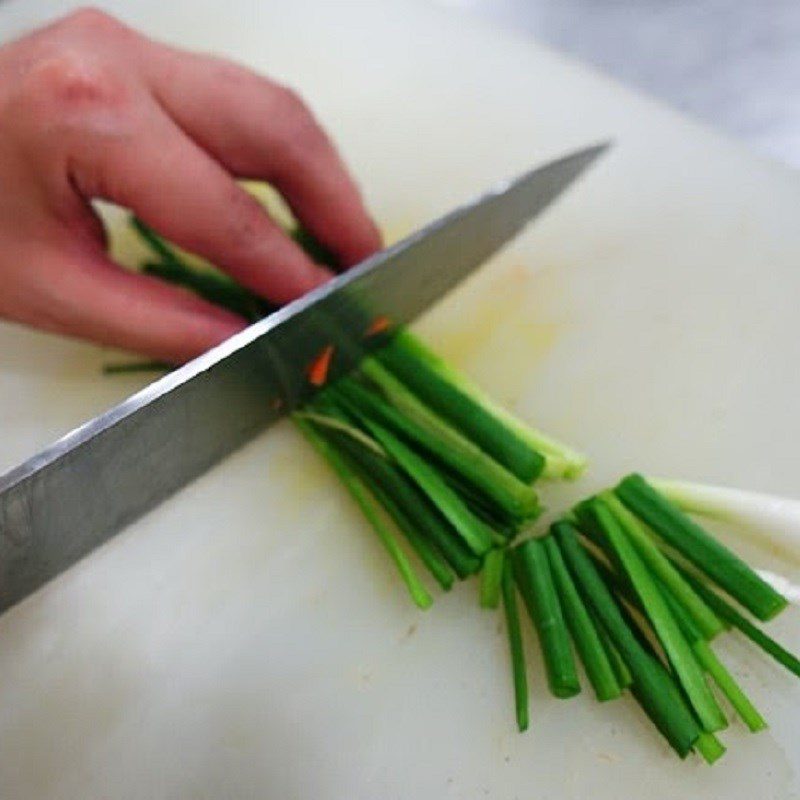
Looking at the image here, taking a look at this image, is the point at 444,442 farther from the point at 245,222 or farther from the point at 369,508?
the point at 245,222

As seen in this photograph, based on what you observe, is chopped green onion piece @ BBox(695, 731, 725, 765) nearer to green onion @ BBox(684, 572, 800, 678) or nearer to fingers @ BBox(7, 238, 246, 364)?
green onion @ BBox(684, 572, 800, 678)

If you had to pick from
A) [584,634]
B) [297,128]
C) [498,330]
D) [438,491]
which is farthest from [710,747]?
[297,128]

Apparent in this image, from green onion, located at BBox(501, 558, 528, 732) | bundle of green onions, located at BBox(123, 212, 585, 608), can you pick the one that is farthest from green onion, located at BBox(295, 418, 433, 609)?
green onion, located at BBox(501, 558, 528, 732)

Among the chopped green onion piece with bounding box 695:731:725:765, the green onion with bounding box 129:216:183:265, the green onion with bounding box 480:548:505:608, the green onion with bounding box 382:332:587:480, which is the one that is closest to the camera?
the chopped green onion piece with bounding box 695:731:725:765

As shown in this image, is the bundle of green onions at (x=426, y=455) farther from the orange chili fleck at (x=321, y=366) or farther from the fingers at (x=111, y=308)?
the fingers at (x=111, y=308)

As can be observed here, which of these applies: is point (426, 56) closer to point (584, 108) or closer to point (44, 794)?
point (584, 108)

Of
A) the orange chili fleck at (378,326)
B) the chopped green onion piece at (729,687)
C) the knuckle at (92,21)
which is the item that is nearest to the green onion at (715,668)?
the chopped green onion piece at (729,687)
